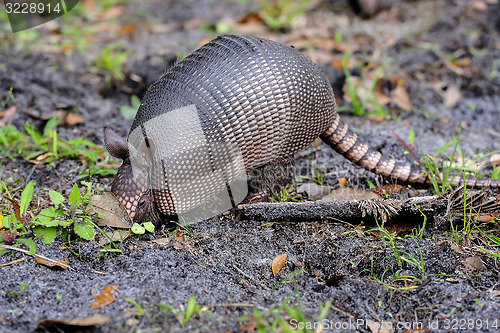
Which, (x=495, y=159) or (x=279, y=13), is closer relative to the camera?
(x=495, y=159)

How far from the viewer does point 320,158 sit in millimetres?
5078

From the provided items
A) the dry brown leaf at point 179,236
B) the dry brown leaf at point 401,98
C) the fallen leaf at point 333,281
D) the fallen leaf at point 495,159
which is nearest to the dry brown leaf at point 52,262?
the dry brown leaf at point 179,236

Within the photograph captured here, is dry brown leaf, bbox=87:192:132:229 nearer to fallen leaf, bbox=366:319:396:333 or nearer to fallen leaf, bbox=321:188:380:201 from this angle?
fallen leaf, bbox=321:188:380:201

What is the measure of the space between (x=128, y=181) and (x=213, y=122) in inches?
33.7

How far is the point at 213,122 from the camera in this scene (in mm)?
3830

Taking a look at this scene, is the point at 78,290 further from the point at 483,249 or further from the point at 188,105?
the point at 483,249

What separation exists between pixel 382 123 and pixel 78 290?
13.6 feet

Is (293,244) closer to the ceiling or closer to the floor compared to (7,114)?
closer to the floor

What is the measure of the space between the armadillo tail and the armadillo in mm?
336

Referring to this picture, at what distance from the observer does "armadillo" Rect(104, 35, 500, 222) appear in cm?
374

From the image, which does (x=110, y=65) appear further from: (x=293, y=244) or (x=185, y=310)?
(x=185, y=310)

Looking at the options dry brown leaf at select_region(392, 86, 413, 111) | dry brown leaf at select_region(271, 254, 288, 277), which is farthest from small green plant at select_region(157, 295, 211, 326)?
dry brown leaf at select_region(392, 86, 413, 111)

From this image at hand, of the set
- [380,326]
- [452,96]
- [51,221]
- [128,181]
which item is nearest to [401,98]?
[452,96]

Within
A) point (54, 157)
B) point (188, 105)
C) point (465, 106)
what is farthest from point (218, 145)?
point (465, 106)
